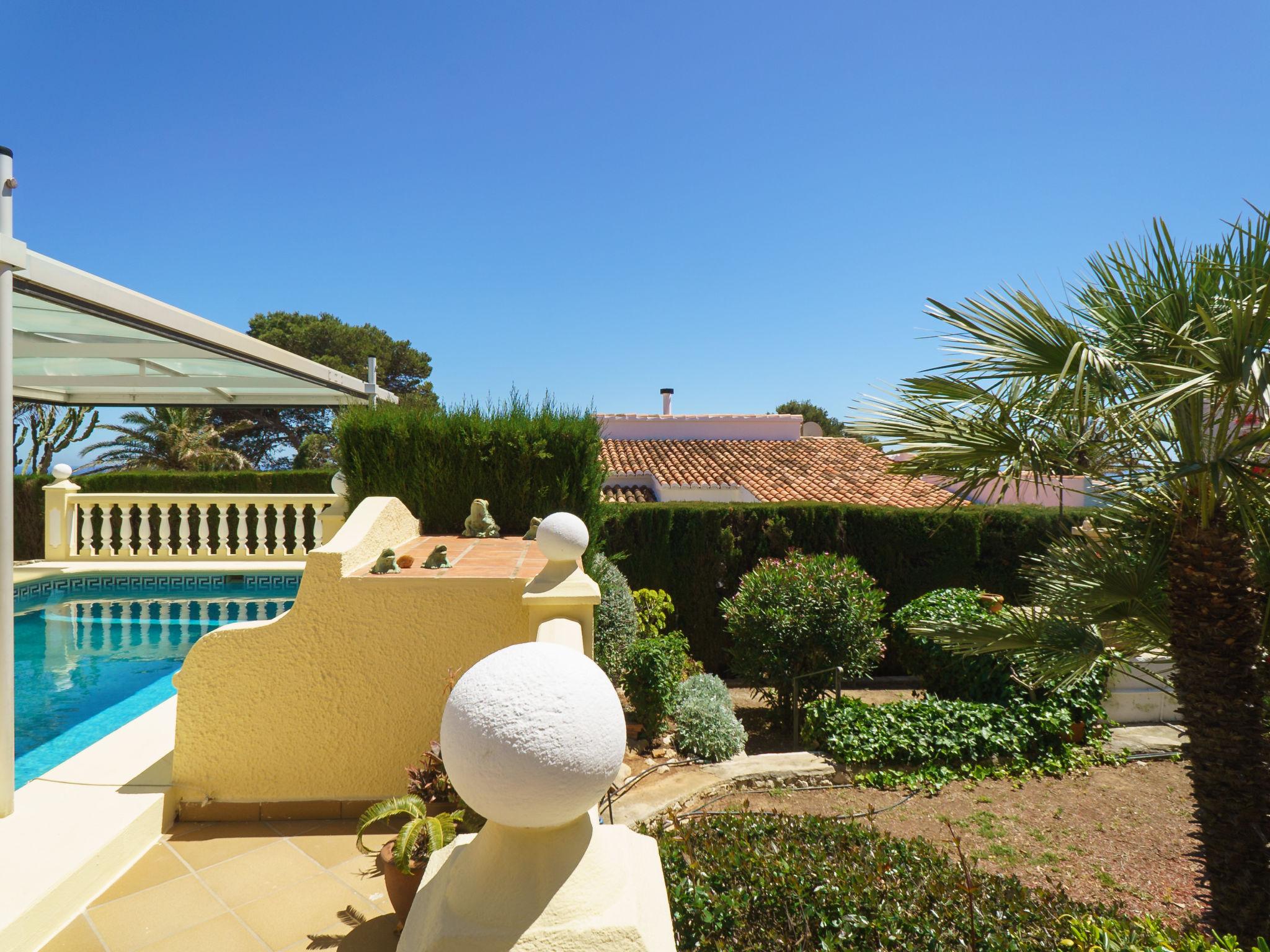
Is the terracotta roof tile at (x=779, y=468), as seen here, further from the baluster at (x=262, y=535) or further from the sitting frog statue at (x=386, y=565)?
the sitting frog statue at (x=386, y=565)

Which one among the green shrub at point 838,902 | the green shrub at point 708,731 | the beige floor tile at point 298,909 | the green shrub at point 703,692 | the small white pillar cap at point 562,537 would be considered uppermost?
the small white pillar cap at point 562,537

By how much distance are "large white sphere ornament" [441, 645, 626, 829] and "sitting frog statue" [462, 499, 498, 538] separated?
209 inches

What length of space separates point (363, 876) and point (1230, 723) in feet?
16.2

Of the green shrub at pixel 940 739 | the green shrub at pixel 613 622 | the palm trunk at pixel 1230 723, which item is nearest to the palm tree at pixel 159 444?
the green shrub at pixel 613 622

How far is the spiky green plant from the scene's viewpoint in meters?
2.96

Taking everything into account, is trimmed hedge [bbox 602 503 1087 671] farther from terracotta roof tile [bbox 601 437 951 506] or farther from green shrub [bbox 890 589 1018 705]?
terracotta roof tile [bbox 601 437 951 506]

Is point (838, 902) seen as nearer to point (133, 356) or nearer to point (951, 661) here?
point (951, 661)

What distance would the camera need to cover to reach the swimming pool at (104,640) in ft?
20.1

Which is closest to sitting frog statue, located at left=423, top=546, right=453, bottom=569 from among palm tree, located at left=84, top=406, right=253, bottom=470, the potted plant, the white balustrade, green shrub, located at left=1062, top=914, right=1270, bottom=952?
the potted plant

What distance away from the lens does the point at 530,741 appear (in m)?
1.33

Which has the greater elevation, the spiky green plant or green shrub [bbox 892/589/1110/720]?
the spiky green plant

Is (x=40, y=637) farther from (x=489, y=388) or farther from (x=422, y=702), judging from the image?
(x=422, y=702)

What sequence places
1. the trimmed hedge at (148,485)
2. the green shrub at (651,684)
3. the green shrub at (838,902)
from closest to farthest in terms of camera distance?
the green shrub at (838,902) < the green shrub at (651,684) < the trimmed hedge at (148,485)

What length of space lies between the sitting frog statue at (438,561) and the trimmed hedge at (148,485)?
1317 cm
